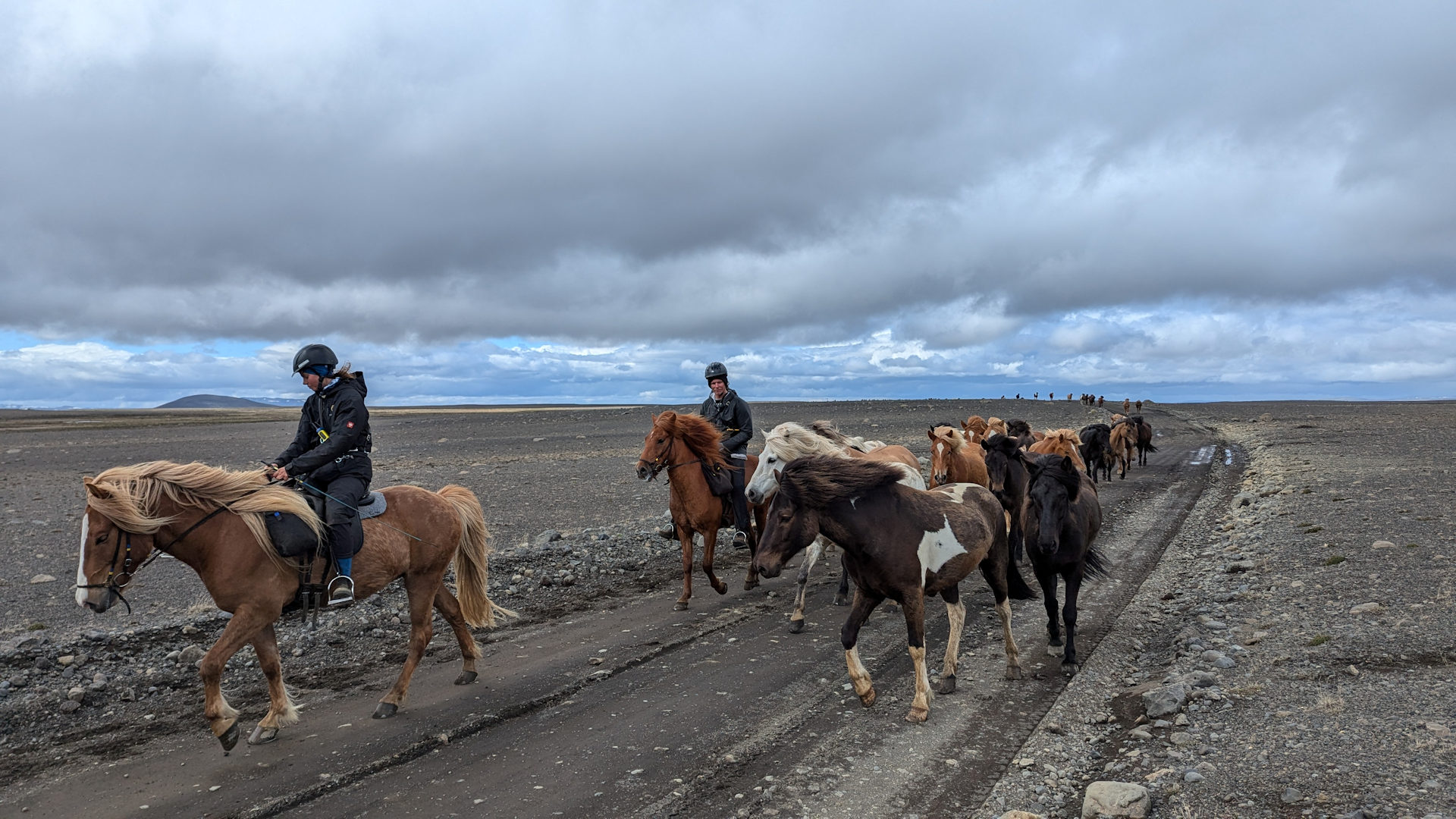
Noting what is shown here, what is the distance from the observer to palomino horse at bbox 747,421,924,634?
868 centimetres

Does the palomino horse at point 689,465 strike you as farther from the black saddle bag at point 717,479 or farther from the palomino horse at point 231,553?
the palomino horse at point 231,553

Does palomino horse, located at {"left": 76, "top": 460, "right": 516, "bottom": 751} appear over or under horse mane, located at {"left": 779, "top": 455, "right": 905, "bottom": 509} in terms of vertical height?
under

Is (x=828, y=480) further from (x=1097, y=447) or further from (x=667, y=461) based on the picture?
(x=1097, y=447)

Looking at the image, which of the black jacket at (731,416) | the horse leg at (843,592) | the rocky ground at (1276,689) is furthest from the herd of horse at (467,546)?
the black jacket at (731,416)

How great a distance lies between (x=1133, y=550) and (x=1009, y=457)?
127 inches

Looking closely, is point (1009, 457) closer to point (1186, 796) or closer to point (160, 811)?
point (1186, 796)

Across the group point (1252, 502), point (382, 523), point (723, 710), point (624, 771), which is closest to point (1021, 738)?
point (723, 710)

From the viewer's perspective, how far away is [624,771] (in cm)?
522

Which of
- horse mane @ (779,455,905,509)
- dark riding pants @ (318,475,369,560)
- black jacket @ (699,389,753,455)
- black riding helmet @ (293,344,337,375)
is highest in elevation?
black riding helmet @ (293,344,337,375)

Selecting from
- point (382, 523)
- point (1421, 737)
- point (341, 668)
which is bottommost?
point (341, 668)

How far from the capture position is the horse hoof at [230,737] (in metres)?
5.41

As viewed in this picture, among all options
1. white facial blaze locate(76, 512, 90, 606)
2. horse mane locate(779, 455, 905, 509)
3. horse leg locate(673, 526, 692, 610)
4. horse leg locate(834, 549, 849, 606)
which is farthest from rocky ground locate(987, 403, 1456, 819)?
white facial blaze locate(76, 512, 90, 606)

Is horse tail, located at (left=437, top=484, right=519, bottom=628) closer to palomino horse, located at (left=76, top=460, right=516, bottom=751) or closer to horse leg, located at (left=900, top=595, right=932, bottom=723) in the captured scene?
palomino horse, located at (left=76, top=460, right=516, bottom=751)

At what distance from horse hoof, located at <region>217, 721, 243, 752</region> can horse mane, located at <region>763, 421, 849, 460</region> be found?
18.8 ft
